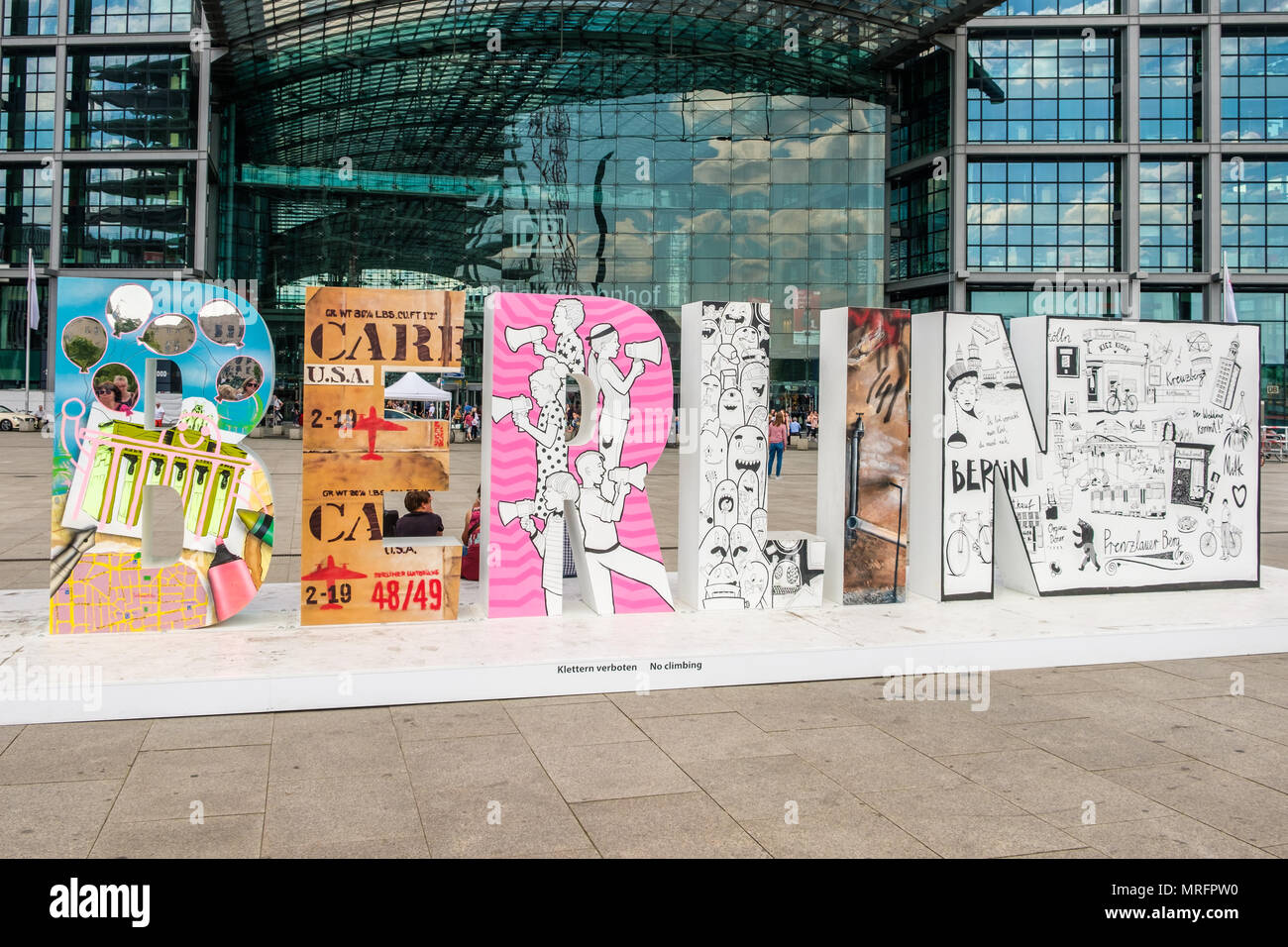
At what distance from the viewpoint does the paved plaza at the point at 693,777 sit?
4.41 metres

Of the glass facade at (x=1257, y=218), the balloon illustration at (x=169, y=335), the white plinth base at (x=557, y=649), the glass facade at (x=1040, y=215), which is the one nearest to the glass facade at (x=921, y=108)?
the glass facade at (x=1040, y=215)

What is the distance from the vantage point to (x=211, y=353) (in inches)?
308

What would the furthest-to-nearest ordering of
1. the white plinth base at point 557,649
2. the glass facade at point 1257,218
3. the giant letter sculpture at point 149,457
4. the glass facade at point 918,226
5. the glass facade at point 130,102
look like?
the glass facade at point 130,102, the glass facade at point 918,226, the glass facade at point 1257,218, the giant letter sculpture at point 149,457, the white plinth base at point 557,649

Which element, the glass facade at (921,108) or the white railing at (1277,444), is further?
the glass facade at (921,108)

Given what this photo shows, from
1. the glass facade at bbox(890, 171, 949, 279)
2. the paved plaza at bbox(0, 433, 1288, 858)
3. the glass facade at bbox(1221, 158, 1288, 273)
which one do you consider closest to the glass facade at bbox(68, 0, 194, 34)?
the glass facade at bbox(890, 171, 949, 279)

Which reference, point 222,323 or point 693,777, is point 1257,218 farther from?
point 693,777

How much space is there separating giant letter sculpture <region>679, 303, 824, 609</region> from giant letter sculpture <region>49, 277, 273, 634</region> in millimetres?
3365

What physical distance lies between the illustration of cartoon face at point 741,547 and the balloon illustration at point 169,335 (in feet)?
14.6

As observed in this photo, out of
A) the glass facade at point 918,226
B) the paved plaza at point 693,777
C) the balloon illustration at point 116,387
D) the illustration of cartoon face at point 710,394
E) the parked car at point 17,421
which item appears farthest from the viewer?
the parked car at point 17,421

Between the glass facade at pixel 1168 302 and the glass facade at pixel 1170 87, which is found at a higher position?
the glass facade at pixel 1170 87

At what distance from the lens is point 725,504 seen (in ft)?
29.0

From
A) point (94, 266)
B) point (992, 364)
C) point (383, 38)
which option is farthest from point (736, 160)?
point (992, 364)

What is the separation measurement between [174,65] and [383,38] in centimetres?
899

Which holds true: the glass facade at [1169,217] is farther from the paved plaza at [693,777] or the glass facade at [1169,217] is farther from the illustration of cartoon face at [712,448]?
the paved plaza at [693,777]
